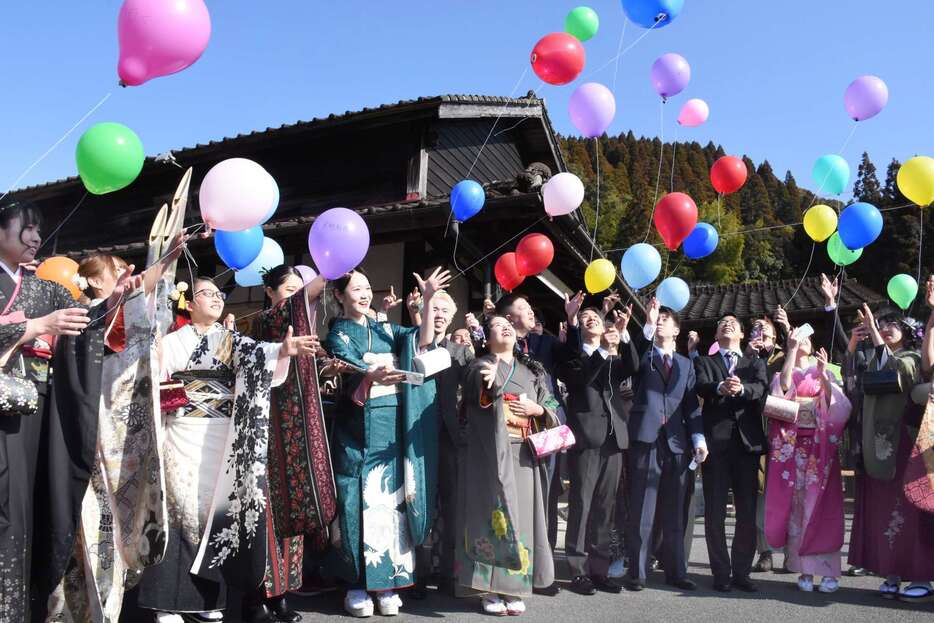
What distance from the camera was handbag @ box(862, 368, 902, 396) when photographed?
4.87 meters

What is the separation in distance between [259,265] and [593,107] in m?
3.27

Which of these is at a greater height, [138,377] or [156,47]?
[156,47]

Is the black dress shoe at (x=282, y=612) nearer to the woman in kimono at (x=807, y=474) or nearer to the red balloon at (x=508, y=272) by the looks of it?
the woman in kimono at (x=807, y=474)

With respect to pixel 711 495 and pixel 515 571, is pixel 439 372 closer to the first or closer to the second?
pixel 515 571

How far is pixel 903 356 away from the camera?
5055 mm

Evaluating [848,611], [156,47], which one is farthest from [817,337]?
[156,47]

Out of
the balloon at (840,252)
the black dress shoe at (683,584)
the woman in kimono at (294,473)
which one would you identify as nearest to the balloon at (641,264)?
the balloon at (840,252)

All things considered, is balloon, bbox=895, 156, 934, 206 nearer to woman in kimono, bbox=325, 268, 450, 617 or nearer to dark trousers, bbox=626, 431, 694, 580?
dark trousers, bbox=626, 431, 694, 580

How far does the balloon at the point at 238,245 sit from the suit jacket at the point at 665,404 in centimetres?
308

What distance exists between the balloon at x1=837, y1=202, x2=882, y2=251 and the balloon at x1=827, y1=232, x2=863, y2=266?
1.34ft

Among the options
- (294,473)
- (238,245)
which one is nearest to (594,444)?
(294,473)

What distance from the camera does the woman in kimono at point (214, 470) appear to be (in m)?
3.64

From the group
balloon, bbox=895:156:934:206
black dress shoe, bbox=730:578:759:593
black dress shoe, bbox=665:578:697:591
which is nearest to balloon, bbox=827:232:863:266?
balloon, bbox=895:156:934:206

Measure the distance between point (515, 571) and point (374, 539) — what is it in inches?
30.9
